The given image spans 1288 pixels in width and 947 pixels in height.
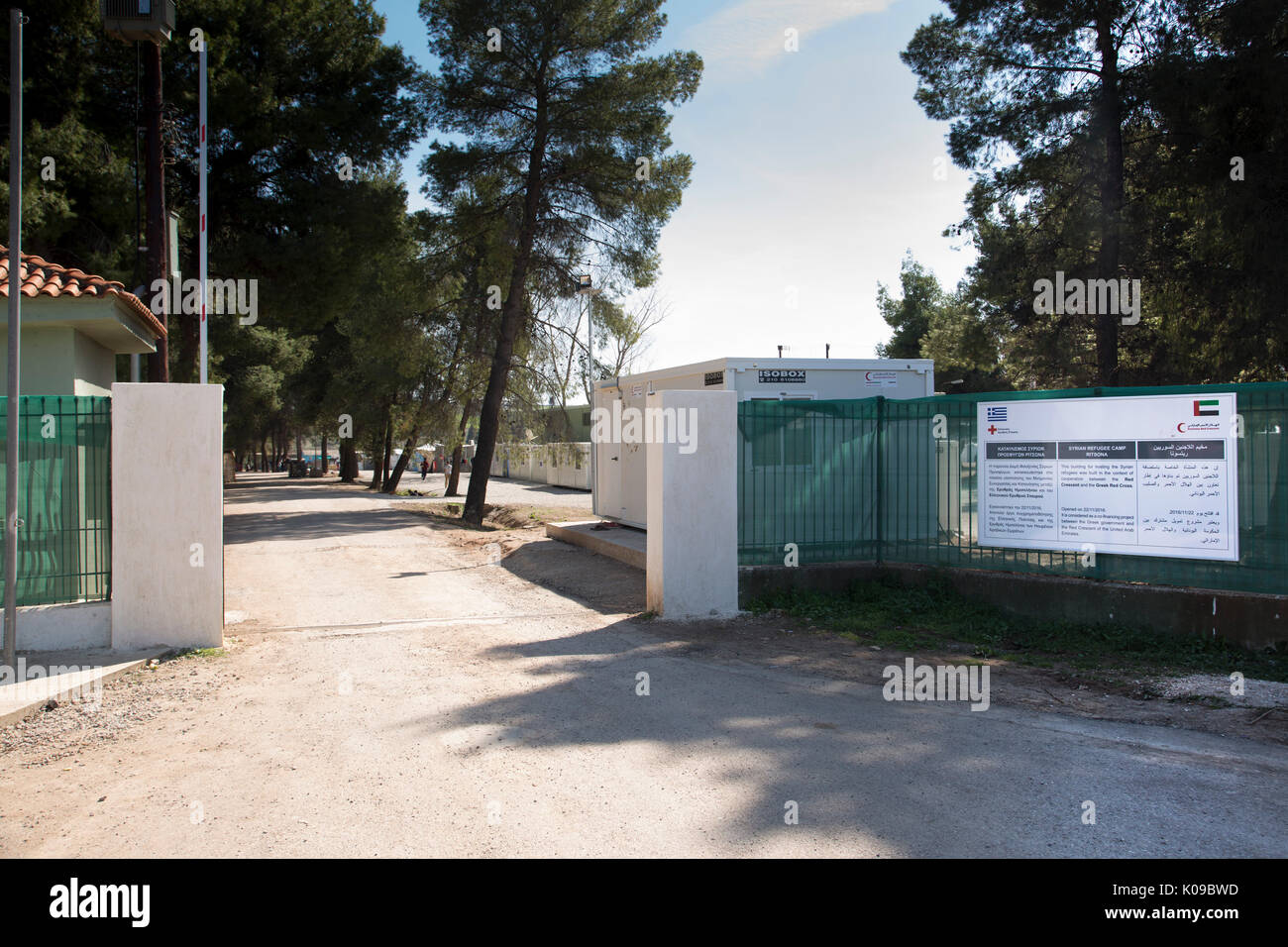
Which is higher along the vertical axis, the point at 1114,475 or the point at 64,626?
the point at 1114,475

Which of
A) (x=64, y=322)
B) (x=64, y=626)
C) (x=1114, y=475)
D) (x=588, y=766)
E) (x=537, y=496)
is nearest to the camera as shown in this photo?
(x=588, y=766)

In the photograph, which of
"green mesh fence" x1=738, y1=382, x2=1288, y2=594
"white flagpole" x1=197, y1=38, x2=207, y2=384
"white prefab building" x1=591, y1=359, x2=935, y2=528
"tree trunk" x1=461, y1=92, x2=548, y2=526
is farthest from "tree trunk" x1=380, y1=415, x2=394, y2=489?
"green mesh fence" x1=738, y1=382, x2=1288, y2=594

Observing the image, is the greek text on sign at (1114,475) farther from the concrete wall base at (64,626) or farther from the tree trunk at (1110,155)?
the concrete wall base at (64,626)

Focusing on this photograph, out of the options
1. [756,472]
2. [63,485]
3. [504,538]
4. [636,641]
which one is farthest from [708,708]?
[504,538]

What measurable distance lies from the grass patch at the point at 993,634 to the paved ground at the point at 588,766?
1405mm

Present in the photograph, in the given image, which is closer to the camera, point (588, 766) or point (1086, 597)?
point (588, 766)

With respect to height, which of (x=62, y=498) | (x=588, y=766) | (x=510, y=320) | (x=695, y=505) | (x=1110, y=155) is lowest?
(x=588, y=766)

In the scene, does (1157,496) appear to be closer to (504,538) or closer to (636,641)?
(636,641)

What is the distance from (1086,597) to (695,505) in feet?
12.7

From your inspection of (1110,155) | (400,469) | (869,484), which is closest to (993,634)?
(869,484)

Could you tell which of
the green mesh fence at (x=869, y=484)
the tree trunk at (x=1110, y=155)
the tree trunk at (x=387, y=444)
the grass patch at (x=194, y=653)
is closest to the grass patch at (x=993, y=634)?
the green mesh fence at (x=869, y=484)

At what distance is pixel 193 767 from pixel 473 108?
59.3 feet

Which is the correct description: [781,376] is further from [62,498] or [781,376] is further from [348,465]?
[348,465]

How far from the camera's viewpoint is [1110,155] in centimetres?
1475
